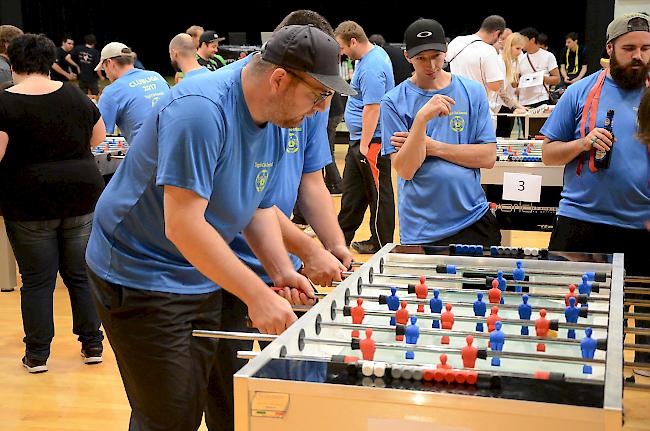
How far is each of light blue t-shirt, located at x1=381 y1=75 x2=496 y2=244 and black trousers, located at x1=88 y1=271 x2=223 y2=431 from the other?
4.61 feet

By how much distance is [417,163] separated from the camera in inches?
143

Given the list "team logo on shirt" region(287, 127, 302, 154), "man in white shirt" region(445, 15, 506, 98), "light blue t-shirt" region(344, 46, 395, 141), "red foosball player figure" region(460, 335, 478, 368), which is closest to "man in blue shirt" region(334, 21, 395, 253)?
"light blue t-shirt" region(344, 46, 395, 141)

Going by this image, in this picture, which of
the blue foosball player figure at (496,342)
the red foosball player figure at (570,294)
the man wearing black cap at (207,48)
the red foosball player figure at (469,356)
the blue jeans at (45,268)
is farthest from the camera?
the man wearing black cap at (207,48)

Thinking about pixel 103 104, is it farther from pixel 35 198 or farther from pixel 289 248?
pixel 289 248

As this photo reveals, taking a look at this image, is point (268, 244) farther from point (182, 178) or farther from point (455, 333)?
point (455, 333)

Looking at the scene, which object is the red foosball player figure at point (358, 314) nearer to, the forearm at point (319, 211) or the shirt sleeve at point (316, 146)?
the forearm at point (319, 211)

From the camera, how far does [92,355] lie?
4.63 m

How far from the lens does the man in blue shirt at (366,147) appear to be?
20.3ft

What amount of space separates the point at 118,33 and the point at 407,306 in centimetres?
2029

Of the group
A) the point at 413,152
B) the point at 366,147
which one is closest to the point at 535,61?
the point at 366,147

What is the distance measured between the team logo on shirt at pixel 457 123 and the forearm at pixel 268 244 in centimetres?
131

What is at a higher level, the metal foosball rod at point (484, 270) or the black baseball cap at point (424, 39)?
the black baseball cap at point (424, 39)

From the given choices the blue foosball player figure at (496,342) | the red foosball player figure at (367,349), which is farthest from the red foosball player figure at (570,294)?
the red foosball player figure at (367,349)

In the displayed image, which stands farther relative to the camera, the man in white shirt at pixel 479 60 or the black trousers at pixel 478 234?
the man in white shirt at pixel 479 60
